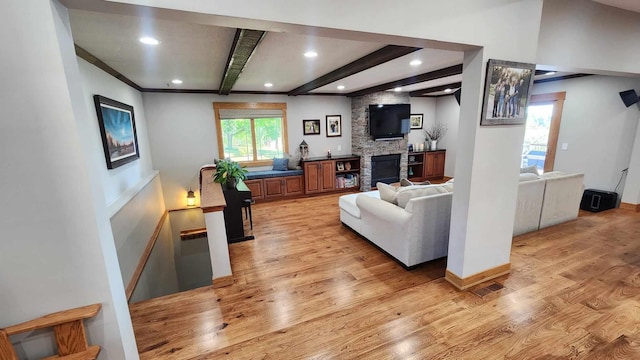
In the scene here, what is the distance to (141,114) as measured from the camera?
4.88 m

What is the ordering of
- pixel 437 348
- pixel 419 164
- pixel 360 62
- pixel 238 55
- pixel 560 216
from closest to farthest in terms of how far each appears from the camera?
1. pixel 437 348
2. pixel 238 55
3. pixel 360 62
4. pixel 560 216
5. pixel 419 164

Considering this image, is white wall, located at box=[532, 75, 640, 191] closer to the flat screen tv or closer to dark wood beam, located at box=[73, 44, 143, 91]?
the flat screen tv

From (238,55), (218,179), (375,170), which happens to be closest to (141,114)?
(218,179)

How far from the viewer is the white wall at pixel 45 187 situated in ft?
3.44

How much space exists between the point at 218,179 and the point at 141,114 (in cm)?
261

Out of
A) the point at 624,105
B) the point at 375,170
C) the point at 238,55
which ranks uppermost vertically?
the point at 238,55

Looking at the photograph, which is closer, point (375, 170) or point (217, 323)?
point (217, 323)

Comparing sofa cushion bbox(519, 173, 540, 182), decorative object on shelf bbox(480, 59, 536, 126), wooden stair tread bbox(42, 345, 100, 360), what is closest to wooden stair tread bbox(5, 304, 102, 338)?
wooden stair tread bbox(42, 345, 100, 360)

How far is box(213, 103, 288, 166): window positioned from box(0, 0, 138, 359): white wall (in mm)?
4610

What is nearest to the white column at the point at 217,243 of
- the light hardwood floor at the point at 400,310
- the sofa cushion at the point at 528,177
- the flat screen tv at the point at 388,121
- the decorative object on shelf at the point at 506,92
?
the light hardwood floor at the point at 400,310

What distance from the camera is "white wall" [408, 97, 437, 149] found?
7375 millimetres

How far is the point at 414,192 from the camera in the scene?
9.50 ft

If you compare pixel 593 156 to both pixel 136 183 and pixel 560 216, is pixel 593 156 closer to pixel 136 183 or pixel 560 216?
pixel 560 216

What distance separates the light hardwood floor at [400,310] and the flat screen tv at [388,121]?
373 cm
